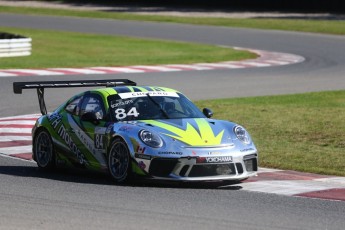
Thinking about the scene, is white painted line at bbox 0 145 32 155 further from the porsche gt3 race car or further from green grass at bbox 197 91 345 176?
green grass at bbox 197 91 345 176

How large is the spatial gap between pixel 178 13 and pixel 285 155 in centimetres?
4005

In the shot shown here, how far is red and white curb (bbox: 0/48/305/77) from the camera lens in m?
26.9

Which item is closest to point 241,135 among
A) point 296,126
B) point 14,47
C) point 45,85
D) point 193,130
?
point 193,130

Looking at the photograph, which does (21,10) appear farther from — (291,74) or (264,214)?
(264,214)

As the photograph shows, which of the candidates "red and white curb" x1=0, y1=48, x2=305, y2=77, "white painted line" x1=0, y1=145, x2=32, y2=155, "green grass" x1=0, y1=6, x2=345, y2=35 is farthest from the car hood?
"green grass" x1=0, y1=6, x2=345, y2=35

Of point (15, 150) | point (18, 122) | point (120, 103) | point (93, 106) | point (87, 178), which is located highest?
point (120, 103)

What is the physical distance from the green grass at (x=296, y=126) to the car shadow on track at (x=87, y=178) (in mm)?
1754

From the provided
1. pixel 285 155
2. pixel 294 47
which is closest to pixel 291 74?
pixel 294 47

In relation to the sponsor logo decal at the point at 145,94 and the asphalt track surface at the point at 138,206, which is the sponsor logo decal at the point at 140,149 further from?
the sponsor logo decal at the point at 145,94

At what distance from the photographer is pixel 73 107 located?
1320cm

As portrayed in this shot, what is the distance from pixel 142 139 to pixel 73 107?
1793mm

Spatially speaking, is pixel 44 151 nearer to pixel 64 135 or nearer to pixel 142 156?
pixel 64 135

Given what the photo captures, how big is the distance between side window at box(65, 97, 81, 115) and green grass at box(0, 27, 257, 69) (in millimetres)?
15341

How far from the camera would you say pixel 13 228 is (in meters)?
8.87
